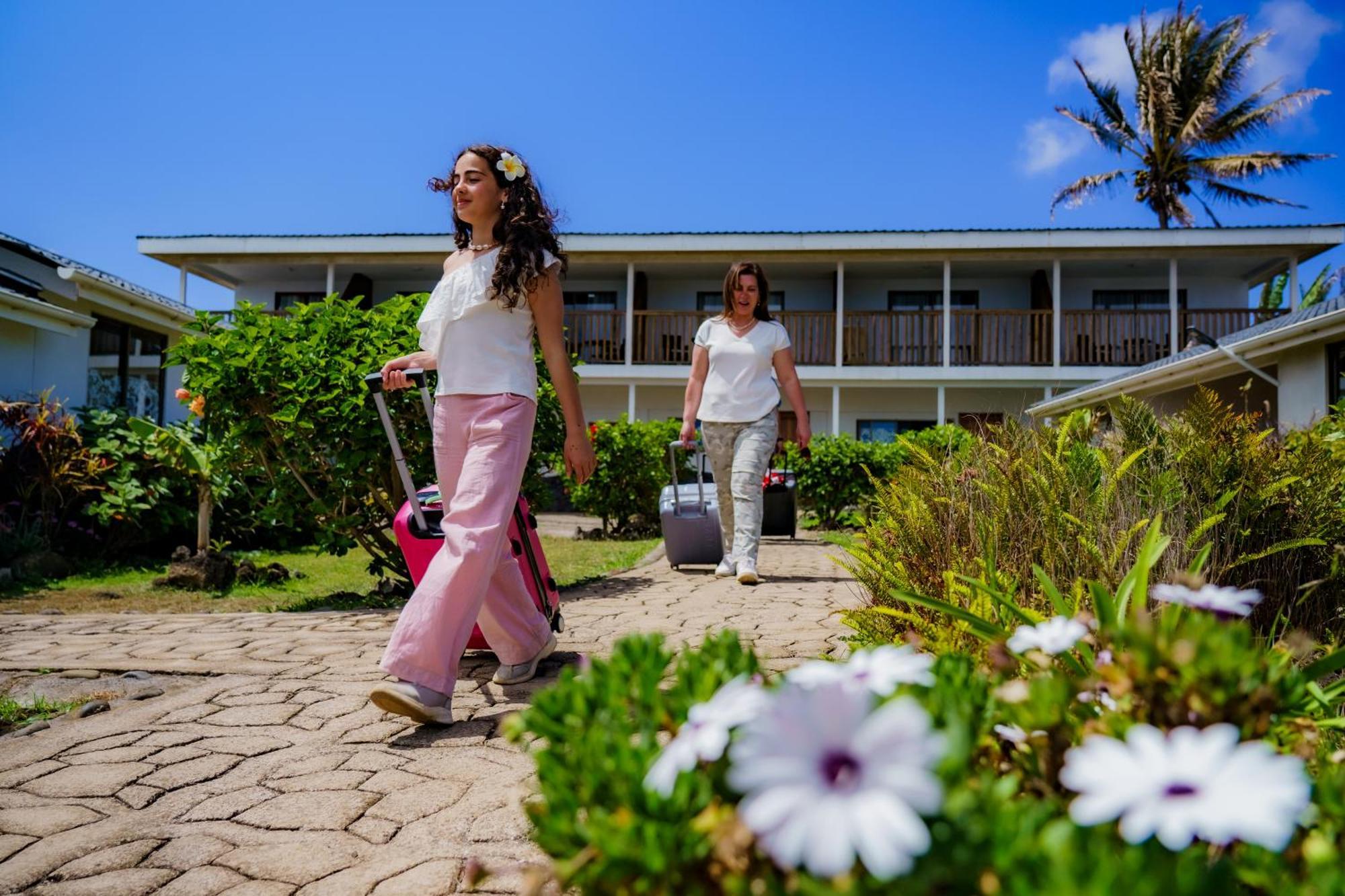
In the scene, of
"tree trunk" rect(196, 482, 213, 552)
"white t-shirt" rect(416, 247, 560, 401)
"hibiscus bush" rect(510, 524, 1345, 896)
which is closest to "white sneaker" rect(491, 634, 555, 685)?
"white t-shirt" rect(416, 247, 560, 401)

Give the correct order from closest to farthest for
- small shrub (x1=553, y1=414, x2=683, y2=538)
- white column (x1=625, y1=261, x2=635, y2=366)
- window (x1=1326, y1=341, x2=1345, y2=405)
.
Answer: window (x1=1326, y1=341, x2=1345, y2=405)
small shrub (x1=553, y1=414, x2=683, y2=538)
white column (x1=625, y1=261, x2=635, y2=366)

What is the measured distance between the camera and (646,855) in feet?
2.31

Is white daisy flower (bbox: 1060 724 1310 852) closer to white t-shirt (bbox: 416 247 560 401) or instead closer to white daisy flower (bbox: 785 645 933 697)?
white daisy flower (bbox: 785 645 933 697)

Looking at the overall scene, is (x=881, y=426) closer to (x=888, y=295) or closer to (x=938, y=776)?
(x=888, y=295)

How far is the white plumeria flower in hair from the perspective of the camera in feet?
10.3

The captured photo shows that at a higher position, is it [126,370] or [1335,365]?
[126,370]

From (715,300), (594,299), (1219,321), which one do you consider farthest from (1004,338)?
(594,299)

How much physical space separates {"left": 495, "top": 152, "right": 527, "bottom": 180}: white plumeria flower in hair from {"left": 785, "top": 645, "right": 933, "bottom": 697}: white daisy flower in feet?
8.24

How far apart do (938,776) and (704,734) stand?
182 millimetres

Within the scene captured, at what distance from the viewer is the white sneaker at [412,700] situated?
268cm

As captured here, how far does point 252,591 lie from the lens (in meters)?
7.06

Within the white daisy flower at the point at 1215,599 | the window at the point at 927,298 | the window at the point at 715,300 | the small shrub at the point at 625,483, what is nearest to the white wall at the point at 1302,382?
the small shrub at the point at 625,483

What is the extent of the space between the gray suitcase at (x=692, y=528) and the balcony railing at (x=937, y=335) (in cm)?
1242

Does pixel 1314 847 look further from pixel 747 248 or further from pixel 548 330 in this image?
pixel 747 248
